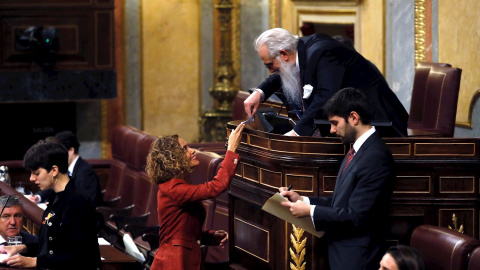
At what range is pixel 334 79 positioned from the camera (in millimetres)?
4074

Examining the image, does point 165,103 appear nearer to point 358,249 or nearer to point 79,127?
point 79,127

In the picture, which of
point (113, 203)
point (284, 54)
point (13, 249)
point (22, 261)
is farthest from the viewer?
point (113, 203)

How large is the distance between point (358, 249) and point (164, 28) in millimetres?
7273

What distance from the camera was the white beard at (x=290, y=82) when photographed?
4.22 m

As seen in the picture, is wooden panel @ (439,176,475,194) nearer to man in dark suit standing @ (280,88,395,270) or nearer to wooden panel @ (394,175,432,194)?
wooden panel @ (394,175,432,194)

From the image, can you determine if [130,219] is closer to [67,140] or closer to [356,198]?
[67,140]

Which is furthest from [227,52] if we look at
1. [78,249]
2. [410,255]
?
[410,255]

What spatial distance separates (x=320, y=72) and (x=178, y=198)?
88cm

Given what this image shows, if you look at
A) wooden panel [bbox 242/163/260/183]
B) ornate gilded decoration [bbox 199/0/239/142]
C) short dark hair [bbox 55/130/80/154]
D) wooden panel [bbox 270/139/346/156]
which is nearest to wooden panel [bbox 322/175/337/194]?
wooden panel [bbox 270/139/346/156]

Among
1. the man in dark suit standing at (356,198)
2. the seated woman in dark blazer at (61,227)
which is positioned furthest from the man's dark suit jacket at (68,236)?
the man in dark suit standing at (356,198)

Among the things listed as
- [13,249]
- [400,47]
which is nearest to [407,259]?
[13,249]

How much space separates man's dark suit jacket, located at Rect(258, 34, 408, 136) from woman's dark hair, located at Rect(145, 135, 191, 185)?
0.57 m

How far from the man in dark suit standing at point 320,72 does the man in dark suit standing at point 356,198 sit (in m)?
0.60

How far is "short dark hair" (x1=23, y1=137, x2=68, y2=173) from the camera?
368 cm
